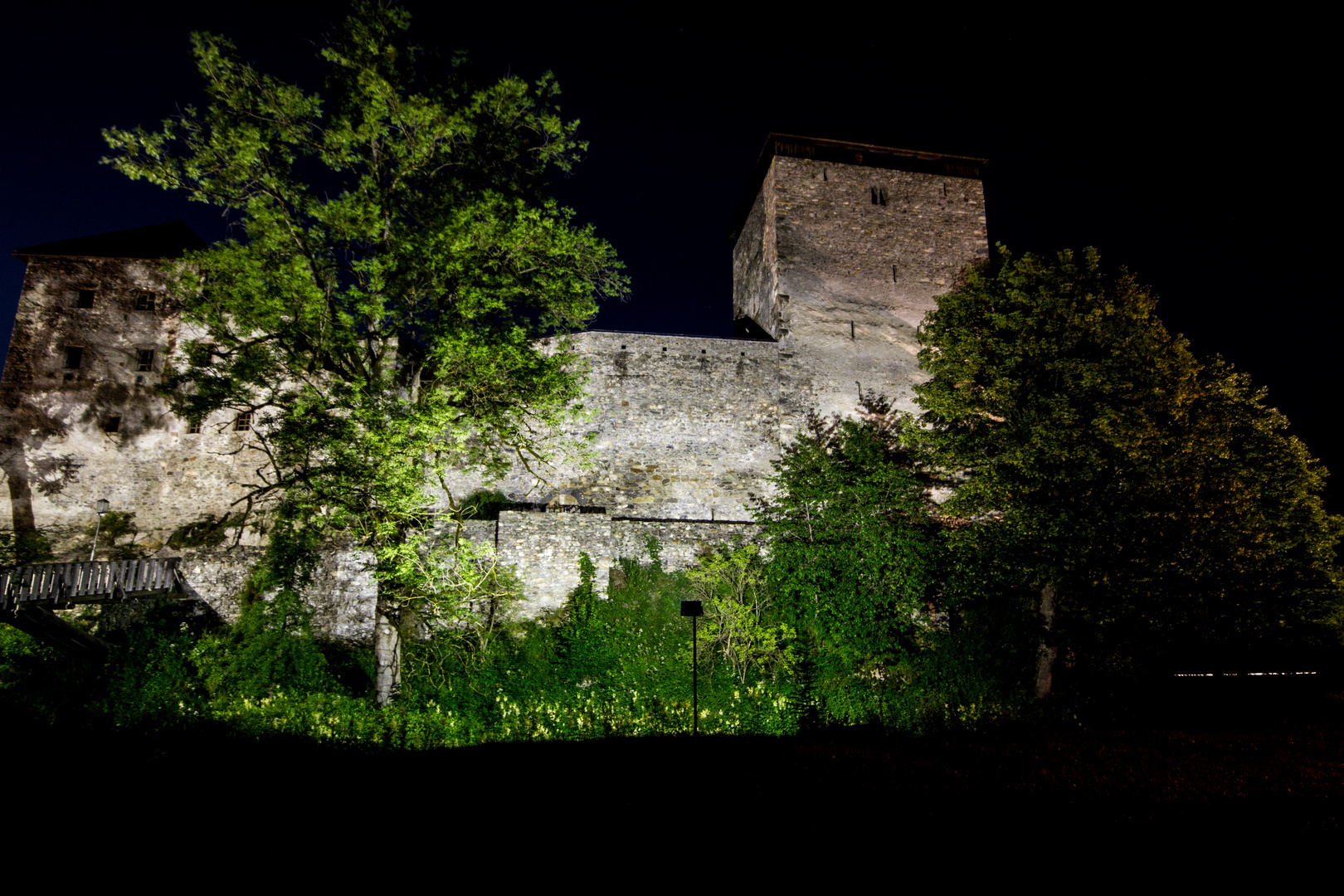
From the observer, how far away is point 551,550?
41.5 ft

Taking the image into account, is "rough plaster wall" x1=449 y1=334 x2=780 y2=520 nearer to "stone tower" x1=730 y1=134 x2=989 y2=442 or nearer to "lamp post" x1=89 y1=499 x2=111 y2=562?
"stone tower" x1=730 y1=134 x2=989 y2=442

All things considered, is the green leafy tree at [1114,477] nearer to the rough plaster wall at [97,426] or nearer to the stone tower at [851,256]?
the stone tower at [851,256]

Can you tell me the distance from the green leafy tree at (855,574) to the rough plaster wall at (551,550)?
3600 mm

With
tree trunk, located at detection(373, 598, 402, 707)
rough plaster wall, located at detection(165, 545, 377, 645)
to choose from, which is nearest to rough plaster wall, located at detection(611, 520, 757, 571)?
tree trunk, located at detection(373, 598, 402, 707)

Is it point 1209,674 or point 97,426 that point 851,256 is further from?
point 97,426

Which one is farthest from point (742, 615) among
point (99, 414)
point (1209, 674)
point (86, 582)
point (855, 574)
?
point (99, 414)

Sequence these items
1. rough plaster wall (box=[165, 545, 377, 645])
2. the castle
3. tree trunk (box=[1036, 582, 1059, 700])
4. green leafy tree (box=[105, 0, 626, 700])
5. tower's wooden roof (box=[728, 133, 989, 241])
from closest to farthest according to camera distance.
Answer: green leafy tree (box=[105, 0, 626, 700]), tree trunk (box=[1036, 582, 1059, 700]), rough plaster wall (box=[165, 545, 377, 645]), the castle, tower's wooden roof (box=[728, 133, 989, 241])

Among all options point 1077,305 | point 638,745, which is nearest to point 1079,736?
point 638,745

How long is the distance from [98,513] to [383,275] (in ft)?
50.0

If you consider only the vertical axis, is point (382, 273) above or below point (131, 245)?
below

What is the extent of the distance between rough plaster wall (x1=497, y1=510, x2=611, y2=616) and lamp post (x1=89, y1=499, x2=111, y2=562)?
12953 mm

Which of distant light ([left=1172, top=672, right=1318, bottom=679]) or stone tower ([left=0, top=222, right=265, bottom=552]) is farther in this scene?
stone tower ([left=0, top=222, right=265, bottom=552])

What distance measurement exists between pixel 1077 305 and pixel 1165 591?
6087 millimetres

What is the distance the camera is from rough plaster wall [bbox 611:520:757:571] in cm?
1317
